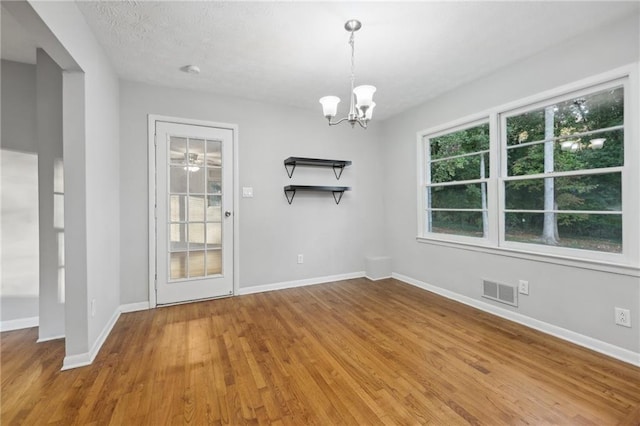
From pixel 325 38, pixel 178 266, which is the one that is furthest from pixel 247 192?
pixel 325 38

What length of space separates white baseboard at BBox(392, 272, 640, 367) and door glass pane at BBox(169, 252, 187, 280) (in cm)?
316

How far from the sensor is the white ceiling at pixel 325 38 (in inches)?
79.6

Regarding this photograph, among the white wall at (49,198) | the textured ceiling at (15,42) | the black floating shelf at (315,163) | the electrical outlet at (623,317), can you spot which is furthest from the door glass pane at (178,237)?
the electrical outlet at (623,317)

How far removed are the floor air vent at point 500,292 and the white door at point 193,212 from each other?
117 inches

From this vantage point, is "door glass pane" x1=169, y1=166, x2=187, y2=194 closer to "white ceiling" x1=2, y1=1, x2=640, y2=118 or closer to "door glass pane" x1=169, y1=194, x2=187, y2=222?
"door glass pane" x1=169, y1=194, x2=187, y2=222

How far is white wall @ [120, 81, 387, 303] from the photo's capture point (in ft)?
10.4

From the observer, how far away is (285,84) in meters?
3.28

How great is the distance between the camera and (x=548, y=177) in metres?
2.59

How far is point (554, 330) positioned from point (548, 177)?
53.6 inches

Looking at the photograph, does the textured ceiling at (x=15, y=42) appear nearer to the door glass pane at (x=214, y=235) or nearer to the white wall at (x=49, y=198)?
the white wall at (x=49, y=198)

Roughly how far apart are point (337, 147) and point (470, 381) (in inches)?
130

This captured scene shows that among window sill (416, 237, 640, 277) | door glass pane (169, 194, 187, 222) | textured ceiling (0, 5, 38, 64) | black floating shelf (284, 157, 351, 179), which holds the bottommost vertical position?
window sill (416, 237, 640, 277)

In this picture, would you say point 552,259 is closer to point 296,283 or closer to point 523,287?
point 523,287

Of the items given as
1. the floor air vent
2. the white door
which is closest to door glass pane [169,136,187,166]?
the white door
